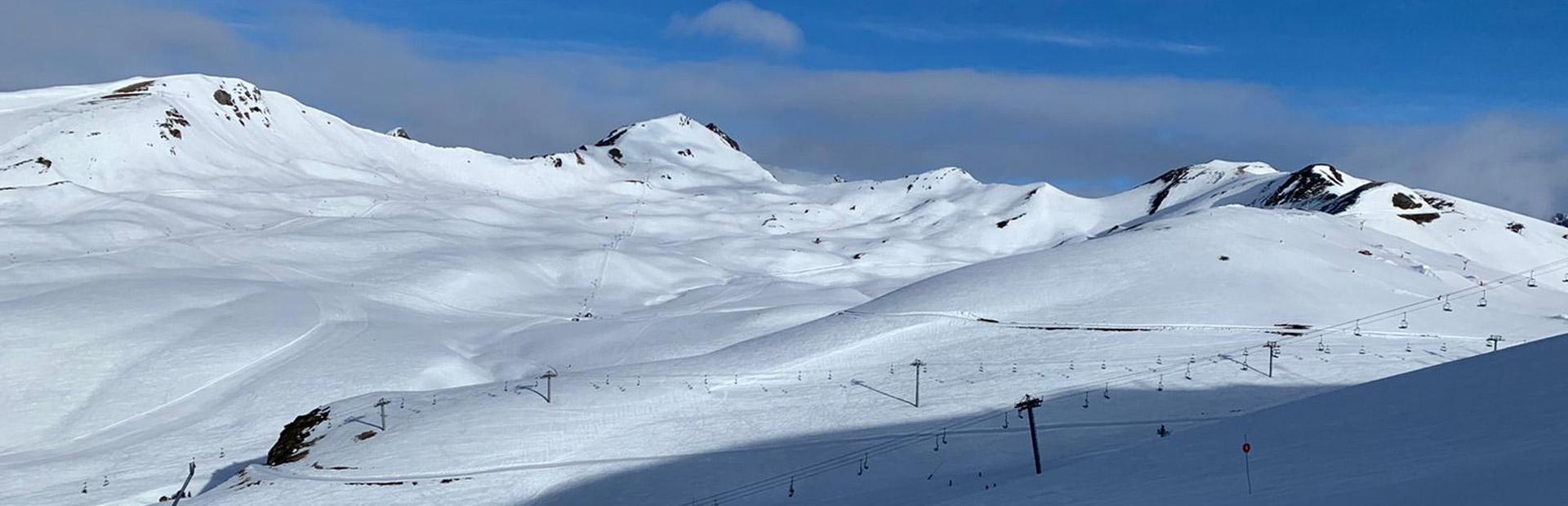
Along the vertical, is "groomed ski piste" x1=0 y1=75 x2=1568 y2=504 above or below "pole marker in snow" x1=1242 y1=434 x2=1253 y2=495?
above

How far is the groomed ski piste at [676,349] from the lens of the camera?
39.8 meters

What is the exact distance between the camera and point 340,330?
75.2 metres

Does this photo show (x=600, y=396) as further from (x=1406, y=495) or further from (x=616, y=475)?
(x=1406, y=495)

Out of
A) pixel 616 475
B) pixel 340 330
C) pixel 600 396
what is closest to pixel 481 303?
pixel 340 330

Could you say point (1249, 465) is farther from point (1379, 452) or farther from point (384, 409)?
point (384, 409)

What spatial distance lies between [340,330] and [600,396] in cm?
3427

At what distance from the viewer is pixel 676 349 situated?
71.7 meters

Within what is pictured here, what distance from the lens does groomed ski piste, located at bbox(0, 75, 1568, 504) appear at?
3981cm

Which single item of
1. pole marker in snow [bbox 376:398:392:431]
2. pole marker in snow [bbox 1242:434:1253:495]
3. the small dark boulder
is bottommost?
pole marker in snow [bbox 1242:434:1253:495]

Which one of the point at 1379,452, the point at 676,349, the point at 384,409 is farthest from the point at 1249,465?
the point at 676,349

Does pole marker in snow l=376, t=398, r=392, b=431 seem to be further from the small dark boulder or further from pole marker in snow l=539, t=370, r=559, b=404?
pole marker in snow l=539, t=370, r=559, b=404

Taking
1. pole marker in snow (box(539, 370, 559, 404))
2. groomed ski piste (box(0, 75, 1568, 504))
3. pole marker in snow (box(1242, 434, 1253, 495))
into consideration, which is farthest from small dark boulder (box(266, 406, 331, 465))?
pole marker in snow (box(1242, 434, 1253, 495))

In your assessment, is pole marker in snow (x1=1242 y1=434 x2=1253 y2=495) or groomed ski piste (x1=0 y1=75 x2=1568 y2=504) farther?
groomed ski piste (x1=0 y1=75 x2=1568 y2=504)

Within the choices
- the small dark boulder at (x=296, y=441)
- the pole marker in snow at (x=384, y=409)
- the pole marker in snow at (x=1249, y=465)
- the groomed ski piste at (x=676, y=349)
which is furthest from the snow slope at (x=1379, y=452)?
the small dark boulder at (x=296, y=441)
